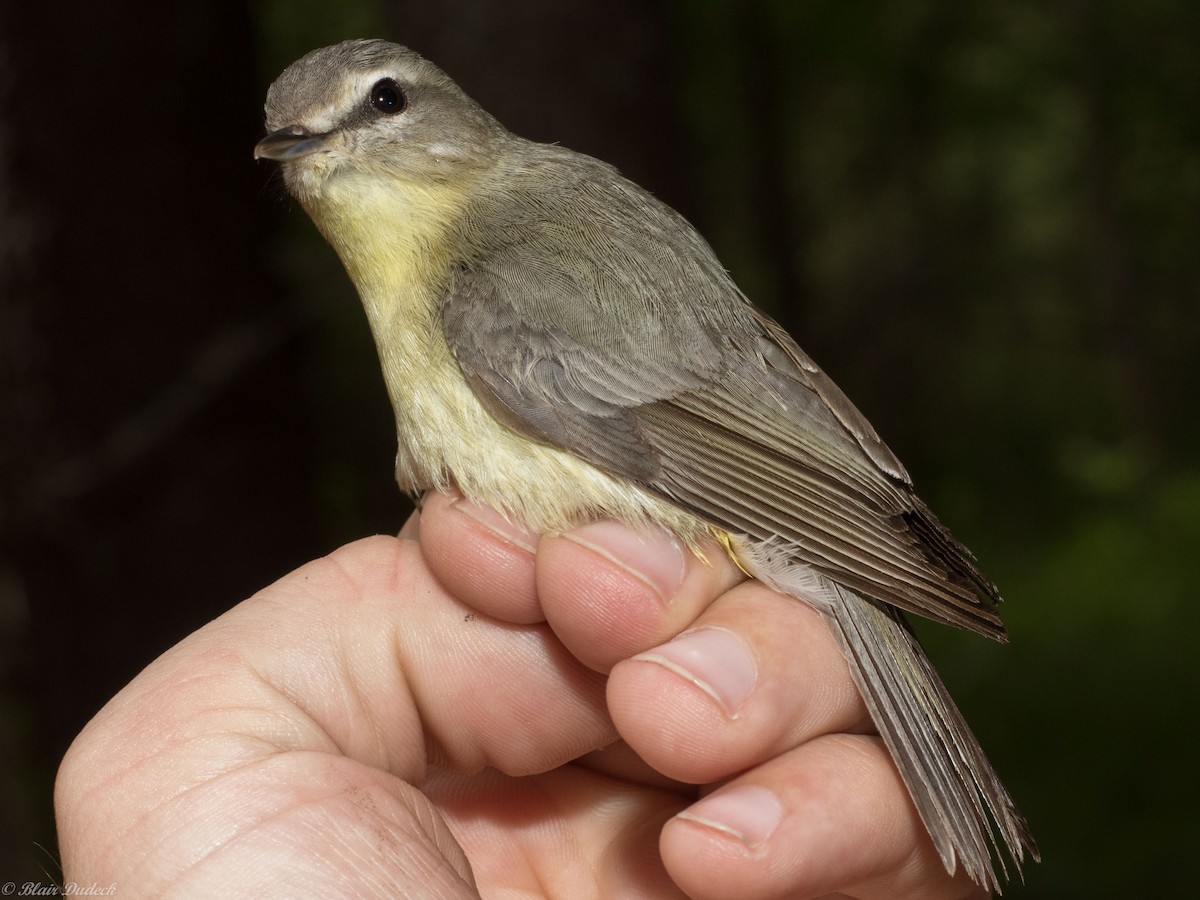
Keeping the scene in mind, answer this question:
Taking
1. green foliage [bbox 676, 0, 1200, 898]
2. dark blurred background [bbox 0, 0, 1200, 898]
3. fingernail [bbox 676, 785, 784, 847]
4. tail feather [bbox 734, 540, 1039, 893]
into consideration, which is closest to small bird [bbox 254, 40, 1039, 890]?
tail feather [bbox 734, 540, 1039, 893]

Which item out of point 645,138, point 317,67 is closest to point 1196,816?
point 645,138

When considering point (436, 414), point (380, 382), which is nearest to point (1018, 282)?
point (380, 382)

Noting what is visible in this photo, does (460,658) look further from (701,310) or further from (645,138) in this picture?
(645,138)

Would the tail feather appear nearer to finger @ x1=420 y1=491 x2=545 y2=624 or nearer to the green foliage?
finger @ x1=420 y1=491 x2=545 y2=624

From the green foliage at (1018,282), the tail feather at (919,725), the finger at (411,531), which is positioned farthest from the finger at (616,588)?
the green foliage at (1018,282)

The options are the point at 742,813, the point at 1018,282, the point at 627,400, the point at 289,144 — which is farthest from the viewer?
the point at 1018,282

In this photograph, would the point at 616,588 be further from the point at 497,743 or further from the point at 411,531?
the point at 411,531
